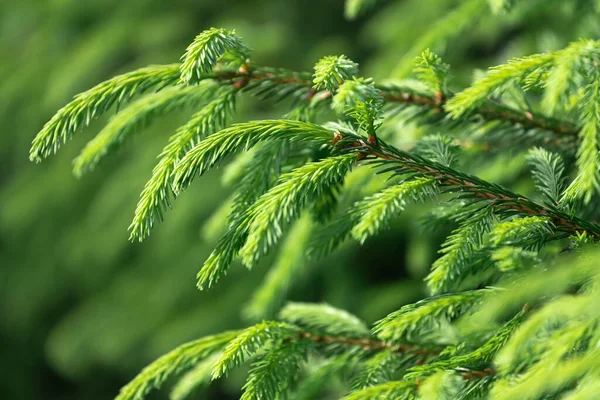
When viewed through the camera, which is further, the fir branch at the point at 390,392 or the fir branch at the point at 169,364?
the fir branch at the point at 169,364

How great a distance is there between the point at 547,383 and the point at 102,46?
320cm

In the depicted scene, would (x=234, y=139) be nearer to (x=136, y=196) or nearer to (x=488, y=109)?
(x=488, y=109)

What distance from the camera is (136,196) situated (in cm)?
337

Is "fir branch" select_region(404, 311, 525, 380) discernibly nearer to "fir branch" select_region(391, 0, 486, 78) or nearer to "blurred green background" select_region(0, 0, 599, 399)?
"fir branch" select_region(391, 0, 486, 78)

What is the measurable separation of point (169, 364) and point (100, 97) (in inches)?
19.6

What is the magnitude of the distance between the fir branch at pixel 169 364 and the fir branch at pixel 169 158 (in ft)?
0.90

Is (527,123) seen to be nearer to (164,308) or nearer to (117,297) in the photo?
(164,308)

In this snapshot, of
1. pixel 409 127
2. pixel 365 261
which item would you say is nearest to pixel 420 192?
pixel 409 127

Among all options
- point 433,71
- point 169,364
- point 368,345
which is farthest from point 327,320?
point 433,71

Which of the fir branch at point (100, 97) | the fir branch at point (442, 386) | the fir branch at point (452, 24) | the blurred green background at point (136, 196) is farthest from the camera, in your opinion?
the blurred green background at point (136, 196)

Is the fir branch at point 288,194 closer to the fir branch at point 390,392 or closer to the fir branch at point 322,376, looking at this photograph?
the fir branch at point 390,392

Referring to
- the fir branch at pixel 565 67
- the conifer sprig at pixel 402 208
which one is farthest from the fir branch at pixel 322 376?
the fir branch at pixel 565 67

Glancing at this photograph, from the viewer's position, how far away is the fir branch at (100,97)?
113 centimetres

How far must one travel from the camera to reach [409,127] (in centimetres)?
179
